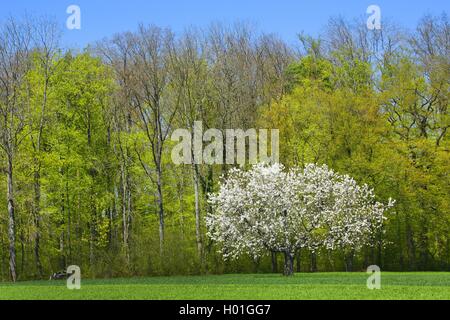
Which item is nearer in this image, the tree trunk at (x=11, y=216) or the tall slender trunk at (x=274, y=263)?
the tree trunk at (x=11, y=216)

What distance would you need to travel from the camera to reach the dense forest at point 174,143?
43000mm

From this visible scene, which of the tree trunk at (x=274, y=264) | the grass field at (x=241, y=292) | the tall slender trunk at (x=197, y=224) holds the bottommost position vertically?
the tree trunk at (x=274, y=264)

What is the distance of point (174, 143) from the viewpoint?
49438 millimetres

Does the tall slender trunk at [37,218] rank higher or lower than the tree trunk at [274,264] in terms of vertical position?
higher

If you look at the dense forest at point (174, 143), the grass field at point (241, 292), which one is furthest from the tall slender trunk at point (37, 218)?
the grass field at point (241, 292)

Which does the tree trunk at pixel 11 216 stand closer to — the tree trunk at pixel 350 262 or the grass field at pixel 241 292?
the grass field at pixel 241 292

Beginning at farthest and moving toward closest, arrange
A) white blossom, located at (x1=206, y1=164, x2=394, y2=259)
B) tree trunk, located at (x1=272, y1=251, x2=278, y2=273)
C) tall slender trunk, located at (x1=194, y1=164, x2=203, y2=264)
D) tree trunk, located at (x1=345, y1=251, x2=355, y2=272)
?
tree trunk, located at (x1=272, y1=251, x2=278, y2=273)
tree trunk, located at (x1=345, y1=251, x2=355, y2=272)
tall slender trunk, located at (x1=194, y1=164, x2=203, y2=264)
white blossom, located at (x1=206, y1=164, x2=394, y2=259)

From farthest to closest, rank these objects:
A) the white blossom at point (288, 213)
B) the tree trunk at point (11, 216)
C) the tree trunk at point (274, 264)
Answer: the tree trunk at point (274, 264) → the tree trunk at point (11, 216) → the white blossom at point (288, 213)

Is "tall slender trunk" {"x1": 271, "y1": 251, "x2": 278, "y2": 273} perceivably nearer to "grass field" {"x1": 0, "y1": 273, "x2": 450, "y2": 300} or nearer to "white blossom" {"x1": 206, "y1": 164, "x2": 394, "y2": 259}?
"white blossom" {"x1": 206, "y1": 164, "x2": 394, "y2": 259}

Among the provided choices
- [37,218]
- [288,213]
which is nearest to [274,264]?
[288,213]

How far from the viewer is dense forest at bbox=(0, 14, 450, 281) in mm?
43000

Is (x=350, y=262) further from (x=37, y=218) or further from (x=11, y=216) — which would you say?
(x=11, y=216)

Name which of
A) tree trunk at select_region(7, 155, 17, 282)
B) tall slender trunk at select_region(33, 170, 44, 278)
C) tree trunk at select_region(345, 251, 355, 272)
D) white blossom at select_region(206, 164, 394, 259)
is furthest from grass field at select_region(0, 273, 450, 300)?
tree trunk at select_region(345, 251, 355, 272)
